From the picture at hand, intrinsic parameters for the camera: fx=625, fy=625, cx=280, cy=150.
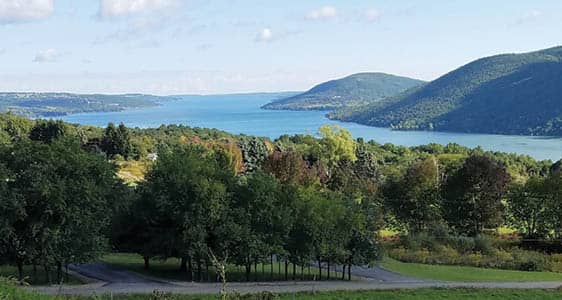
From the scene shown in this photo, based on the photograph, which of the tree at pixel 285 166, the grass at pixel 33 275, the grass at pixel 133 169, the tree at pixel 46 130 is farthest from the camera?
the tree at pixel 46 130

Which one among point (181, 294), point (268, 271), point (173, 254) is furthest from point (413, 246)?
point (181, 294)

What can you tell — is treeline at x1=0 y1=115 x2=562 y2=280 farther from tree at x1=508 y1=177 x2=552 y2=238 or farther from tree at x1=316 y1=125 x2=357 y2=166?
tree at x1=316 y1=125 x2=357 y2=166

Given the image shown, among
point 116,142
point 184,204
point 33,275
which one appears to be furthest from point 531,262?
point 116,142

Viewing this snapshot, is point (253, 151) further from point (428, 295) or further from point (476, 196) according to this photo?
point (428, 295)

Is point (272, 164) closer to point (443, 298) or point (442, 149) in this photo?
point (443, 298)

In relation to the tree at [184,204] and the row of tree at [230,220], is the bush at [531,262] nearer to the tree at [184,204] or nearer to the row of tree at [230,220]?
the row of tree at [230,220]

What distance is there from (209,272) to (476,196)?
2332cm

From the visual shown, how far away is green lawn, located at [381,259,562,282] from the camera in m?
30.1

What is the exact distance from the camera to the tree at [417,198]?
47156 millimetres

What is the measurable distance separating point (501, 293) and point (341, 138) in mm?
63535

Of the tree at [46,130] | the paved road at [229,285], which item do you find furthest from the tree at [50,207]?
the tree at [46,130]

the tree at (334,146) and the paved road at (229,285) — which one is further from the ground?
the tree at (334,146)

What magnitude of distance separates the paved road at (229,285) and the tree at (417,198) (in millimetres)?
17336

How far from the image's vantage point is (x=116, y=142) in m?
83.4
